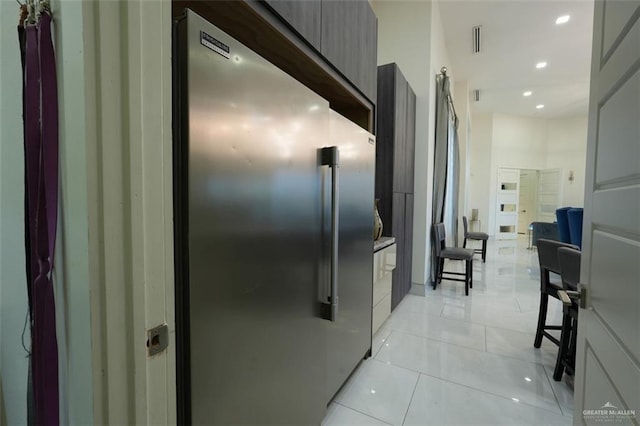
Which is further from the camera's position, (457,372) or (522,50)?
(522,50)

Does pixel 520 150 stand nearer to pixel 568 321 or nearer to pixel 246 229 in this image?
pixel 568 321

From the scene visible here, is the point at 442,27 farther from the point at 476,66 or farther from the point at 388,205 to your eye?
the point at 388,205

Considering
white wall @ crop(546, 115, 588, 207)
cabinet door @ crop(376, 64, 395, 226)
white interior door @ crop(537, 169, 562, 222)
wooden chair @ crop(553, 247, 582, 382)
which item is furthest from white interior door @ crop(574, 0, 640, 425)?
white interior door @ crop(537, 169, 562, 222)

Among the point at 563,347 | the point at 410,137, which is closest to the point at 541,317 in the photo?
the point at 563,347

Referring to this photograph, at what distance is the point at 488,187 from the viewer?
8.20 metres

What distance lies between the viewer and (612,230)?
34.0 inches

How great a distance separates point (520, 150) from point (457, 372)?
29.7ft

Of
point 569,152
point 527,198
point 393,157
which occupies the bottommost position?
point 527,198

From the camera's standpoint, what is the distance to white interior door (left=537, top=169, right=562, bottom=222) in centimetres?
872

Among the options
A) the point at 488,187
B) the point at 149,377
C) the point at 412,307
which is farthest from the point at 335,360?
the point at 488,187

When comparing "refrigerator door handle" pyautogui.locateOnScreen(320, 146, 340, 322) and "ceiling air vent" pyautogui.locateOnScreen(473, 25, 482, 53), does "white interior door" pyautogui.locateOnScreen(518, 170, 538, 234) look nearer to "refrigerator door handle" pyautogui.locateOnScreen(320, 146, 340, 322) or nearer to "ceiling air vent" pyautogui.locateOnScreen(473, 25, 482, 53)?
"ceiling air vent" pyautogui.locateOnScreen(473, 25, 482, 53)

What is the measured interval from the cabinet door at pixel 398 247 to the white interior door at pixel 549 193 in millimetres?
8410

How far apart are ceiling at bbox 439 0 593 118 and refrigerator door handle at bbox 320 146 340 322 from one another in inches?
158

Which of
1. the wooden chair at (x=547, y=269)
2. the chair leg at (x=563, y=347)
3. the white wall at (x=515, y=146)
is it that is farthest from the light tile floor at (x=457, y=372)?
the white wall at (x=515, y=146)
